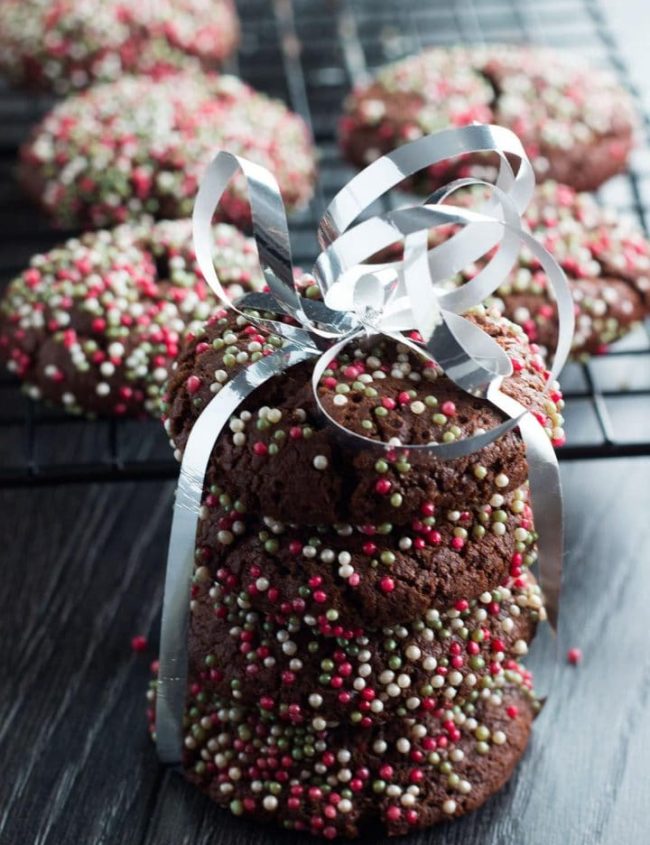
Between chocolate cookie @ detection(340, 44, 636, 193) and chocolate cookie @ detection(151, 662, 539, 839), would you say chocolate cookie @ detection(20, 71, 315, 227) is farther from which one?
chocolate cookie @ detection(151, 662, 539, 839)

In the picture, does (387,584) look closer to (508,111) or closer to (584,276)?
(584,276)

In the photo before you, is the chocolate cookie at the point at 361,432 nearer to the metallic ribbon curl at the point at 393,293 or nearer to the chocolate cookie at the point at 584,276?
the metallic ribbon curl at the point at 393,293

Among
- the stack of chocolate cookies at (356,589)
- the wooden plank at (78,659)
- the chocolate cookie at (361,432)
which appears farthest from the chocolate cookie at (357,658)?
the wooden plank at (78,659)

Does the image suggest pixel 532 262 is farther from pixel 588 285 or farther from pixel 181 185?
pixel 181 185

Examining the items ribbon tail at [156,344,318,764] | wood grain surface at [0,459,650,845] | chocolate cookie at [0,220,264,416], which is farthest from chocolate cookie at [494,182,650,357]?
ribbon tail at [156,344,318,764]

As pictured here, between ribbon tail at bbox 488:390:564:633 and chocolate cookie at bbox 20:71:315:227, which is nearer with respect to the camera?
ribbon tail at bbox 488:390:564:633
